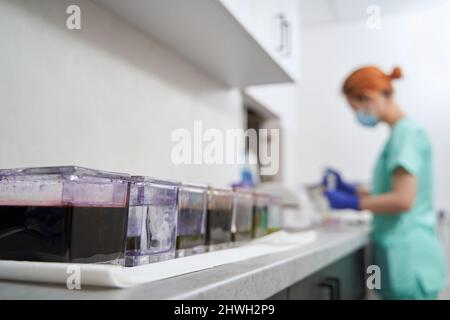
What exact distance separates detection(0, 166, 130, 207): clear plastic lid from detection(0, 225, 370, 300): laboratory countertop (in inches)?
4.2

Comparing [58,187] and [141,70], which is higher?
[141,70]

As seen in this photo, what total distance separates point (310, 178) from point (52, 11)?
7.81ft

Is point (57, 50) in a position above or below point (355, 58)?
below

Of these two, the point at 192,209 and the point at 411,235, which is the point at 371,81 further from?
the point at 192,209

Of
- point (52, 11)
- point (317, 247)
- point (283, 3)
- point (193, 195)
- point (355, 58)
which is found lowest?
point (317, 247)

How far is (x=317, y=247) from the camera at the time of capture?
101cm

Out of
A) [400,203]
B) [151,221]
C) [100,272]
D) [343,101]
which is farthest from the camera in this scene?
[343,101]

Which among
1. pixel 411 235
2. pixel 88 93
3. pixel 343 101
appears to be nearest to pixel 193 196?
pixel 88 93

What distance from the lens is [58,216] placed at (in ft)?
1.79

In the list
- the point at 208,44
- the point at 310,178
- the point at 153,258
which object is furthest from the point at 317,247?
the point at 310,178

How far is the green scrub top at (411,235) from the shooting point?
1407 millimetres

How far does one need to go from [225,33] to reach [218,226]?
19.9 inches

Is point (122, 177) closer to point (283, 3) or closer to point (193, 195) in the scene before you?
point (193, 195)
